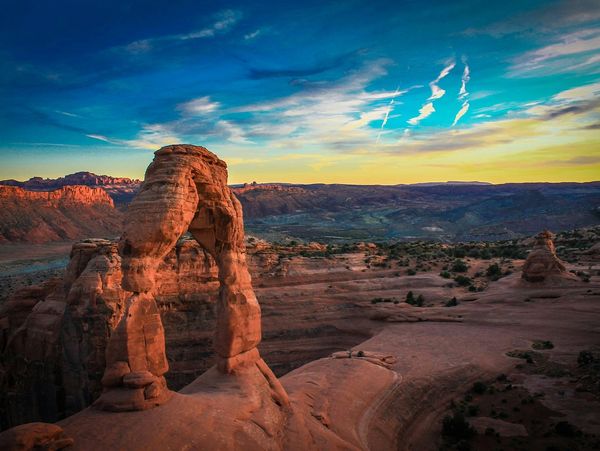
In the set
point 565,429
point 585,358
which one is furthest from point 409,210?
point 565,429

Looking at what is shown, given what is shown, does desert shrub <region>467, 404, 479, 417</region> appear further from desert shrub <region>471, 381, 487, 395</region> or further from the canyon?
desert shrub <region>471, 381, 487, 395</region>

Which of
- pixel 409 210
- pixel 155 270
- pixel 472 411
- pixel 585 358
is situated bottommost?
pixel 472 411

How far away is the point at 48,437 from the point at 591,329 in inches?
806

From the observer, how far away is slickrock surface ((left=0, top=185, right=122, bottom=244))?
85438 millimetres

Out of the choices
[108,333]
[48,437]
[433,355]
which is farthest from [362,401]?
[48,437]

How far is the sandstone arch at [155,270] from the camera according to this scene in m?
8.35

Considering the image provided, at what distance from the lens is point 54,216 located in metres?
95.2

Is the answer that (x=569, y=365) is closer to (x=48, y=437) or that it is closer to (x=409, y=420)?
(x=409, y=420)

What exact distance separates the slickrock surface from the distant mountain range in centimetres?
2446

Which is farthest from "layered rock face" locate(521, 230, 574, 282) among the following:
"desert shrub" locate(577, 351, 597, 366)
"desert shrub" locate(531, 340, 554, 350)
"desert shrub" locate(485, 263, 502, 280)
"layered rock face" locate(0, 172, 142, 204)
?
"layered rock face" locate(0, 172, 142, 204)

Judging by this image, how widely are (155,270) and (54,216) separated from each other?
330 ft

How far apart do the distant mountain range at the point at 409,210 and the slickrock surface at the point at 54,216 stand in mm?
24460

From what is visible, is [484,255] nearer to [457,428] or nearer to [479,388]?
[479,388]

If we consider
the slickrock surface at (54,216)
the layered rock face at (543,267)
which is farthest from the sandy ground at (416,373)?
the slickrock surface at (54,216)
